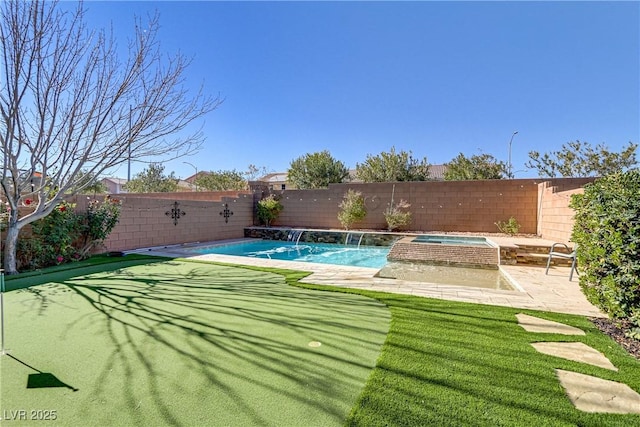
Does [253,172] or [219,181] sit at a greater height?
[253,172]

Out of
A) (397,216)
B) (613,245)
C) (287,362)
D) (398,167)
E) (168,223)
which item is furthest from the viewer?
(398,167)

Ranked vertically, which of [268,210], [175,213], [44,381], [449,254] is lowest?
[44,381]

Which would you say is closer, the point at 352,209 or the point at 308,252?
the point at 308,252

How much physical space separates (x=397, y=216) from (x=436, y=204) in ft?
6.40

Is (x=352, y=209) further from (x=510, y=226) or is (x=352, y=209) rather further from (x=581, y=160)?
(x=581, y=160)

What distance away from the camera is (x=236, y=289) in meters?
5.43

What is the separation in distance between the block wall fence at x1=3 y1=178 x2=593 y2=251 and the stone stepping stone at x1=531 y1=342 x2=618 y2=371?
746 cm

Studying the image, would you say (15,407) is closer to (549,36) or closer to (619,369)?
(619,369)

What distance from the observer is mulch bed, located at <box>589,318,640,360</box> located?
129 inches

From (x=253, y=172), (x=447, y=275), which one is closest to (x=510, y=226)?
(x=447, y=275)

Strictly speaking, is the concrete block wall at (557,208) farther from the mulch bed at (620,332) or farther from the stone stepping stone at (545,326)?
the stone stepping stone at (545,326)

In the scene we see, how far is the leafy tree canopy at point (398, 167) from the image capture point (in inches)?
1034

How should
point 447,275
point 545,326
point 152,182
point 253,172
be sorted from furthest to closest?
1. point 253,172
2. point 152,182
3. point 447,275
4. point 545,326

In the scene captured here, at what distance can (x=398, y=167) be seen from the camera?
26297 millimetres
